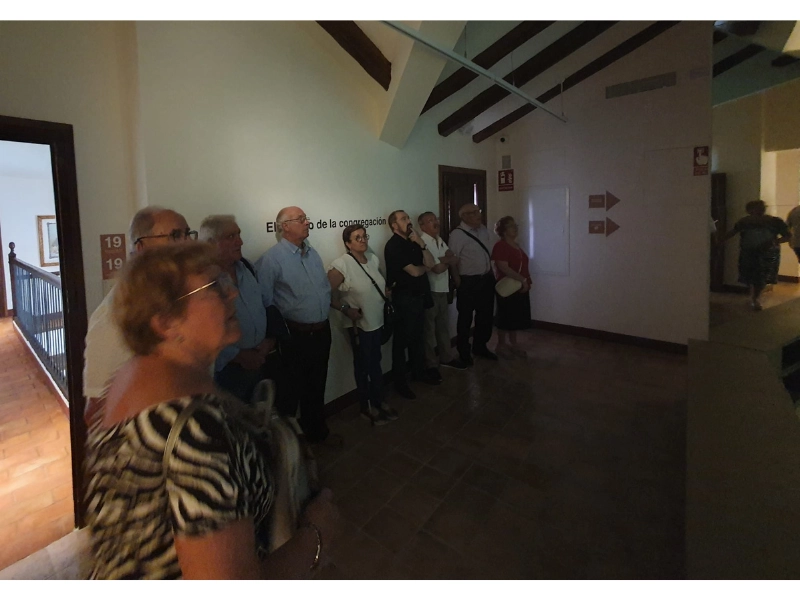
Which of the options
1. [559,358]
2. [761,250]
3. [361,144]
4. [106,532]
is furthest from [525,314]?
[106,532]

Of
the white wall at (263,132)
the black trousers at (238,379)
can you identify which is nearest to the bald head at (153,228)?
the white wall at (263,132)

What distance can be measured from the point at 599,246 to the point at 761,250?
6.11ft

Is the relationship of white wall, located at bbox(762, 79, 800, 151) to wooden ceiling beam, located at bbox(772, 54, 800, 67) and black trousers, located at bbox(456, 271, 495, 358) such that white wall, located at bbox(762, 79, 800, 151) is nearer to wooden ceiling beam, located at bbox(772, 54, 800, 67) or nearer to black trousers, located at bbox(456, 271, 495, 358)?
wooden ceiling beam, located at bbox(772, 54, 800, 67)

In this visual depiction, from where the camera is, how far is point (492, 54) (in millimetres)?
3562

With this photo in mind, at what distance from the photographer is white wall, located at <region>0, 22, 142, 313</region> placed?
1818mm

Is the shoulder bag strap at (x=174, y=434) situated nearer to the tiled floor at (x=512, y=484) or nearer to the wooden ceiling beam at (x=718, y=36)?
the tiled floor at (x=512, y=484)

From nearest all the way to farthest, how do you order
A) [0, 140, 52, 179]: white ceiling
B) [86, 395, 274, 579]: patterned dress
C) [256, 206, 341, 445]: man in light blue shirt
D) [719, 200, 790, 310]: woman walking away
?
[86, 395, 274, 579]: patterned dress < [256, 206, 341, 445]: man in light blue shirt < [719, 200, 790, 310]: woman walking away < [0, 140, 52, 179]: white ceiling

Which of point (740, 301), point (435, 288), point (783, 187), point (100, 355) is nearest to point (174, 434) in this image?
point (100, 355)

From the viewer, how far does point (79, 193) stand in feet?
6.60

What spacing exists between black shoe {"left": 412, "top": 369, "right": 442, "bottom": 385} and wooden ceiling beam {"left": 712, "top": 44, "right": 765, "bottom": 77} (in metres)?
3.50

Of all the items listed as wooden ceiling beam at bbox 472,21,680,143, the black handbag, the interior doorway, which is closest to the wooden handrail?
the black handbag

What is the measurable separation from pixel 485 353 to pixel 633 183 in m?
2.72

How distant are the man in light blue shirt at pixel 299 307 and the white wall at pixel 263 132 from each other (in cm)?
26

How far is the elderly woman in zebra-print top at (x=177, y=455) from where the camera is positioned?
63 centimetres
